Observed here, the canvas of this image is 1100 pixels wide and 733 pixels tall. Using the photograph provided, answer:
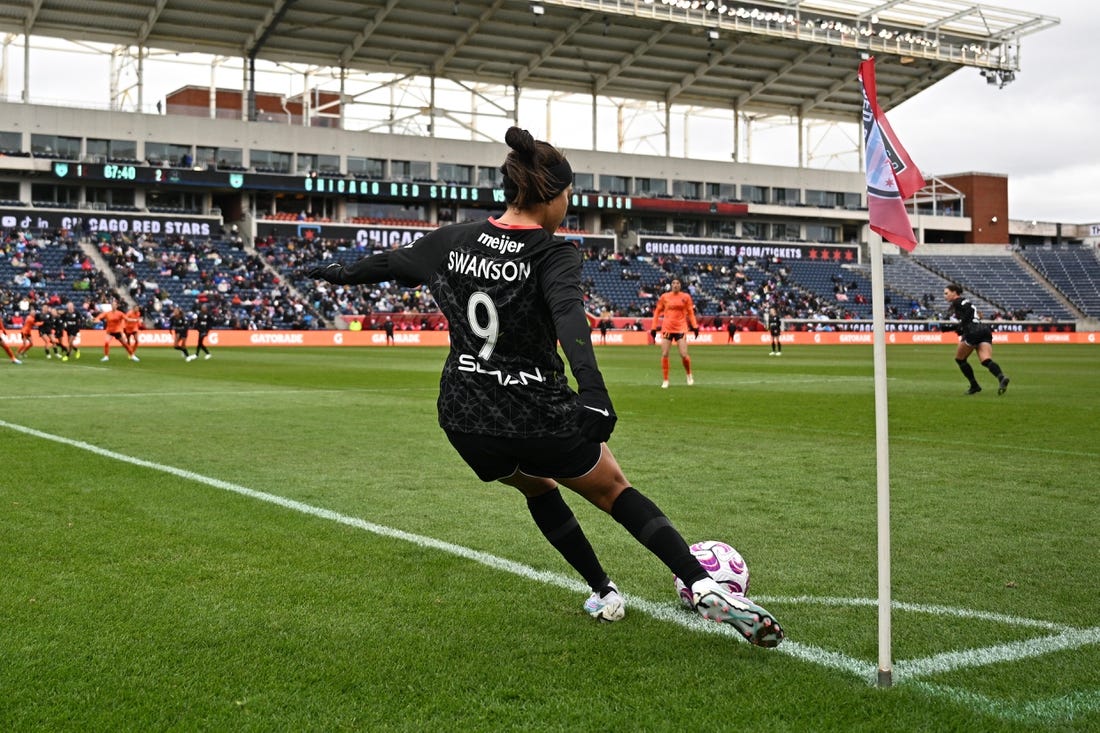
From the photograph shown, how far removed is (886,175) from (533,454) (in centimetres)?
168

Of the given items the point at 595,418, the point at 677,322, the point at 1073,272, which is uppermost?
the point at 1073,272

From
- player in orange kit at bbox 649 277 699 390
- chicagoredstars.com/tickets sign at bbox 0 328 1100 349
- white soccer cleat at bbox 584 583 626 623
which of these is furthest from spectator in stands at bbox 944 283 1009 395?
chicagoredstars.com/tickets sign at bbox 0 328 1100 349

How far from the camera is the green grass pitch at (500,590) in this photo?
11.8 ft

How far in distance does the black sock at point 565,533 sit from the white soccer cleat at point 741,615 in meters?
0.79

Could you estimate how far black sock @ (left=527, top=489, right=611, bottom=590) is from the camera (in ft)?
15.5

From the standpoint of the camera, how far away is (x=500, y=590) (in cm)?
515

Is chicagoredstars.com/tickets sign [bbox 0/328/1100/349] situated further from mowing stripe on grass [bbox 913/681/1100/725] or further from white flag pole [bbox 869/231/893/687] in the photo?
mowing stripe on grass [bbox 913/681/1100/725]

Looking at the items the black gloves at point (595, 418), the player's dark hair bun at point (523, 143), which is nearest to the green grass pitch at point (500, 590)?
the black gloves at point (595, 418)

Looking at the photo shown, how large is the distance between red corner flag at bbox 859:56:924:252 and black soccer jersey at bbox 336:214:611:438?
3.71ft

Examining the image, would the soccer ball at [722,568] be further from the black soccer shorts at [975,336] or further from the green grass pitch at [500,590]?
the black soccer shorts at [975,336]

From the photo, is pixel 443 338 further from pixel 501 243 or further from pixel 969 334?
pixel 501 243

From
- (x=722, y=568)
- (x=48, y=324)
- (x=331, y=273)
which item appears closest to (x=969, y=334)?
(x=722, y=568)

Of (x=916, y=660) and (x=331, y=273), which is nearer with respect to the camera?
(x=916, y=660)

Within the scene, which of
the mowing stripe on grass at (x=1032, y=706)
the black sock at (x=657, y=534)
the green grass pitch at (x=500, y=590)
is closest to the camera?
the mowing stripe on grass at (x=1032, y=706)
